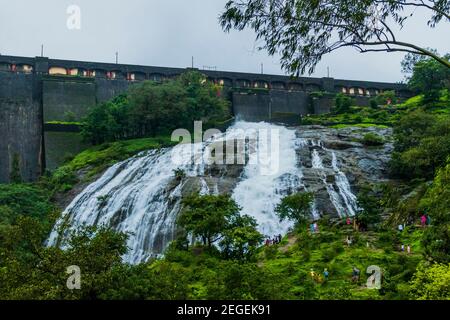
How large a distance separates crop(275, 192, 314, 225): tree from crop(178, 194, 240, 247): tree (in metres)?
3.20

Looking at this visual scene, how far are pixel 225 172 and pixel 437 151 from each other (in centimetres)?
1031

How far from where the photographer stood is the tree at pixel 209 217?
2227 cm

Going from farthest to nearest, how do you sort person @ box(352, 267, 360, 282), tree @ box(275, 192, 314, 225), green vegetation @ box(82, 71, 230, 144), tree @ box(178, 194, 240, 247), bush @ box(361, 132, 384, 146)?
green vegetation @ box(82, 71, 230, 144) < bush @ box(361, 132, 384, 146) < tree @ box(275, 192, 314, 225) < tree @ box(178, 194, 240, 247) < person @ box(352, 267, 360, 282)

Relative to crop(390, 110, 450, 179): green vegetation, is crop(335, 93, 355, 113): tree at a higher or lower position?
higher

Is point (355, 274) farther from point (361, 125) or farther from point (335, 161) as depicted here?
point (361, 125)

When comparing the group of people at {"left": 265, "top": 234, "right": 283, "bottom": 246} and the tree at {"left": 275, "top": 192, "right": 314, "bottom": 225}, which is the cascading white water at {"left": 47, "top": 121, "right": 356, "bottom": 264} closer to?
the group of people at {"left": 265, "top": 234, "right": 283, "bottom": 246}

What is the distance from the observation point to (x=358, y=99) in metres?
56.9

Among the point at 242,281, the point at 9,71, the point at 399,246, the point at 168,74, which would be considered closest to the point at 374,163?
the point at 399,246

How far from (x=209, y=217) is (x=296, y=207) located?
5063 mm

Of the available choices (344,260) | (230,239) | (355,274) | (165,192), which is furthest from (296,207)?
(355,274)

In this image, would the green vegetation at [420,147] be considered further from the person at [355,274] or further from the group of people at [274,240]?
the person at [355,274]

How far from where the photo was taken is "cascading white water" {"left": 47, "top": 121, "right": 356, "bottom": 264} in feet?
89.4

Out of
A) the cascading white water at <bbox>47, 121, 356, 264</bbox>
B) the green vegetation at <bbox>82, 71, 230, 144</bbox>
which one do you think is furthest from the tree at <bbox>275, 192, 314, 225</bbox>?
the green vegetation at <bbox>82, 71, 230, 144</bbox>

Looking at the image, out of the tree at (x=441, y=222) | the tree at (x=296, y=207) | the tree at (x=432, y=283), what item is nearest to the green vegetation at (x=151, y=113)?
the tree at (x=296, y=207)
